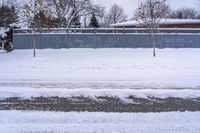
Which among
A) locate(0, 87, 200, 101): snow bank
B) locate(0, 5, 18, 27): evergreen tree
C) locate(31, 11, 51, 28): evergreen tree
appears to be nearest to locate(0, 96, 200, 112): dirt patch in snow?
locate(0, 87, 200, 101): snow bank

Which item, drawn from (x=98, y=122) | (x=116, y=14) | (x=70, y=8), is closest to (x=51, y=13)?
(x=70, y=8)

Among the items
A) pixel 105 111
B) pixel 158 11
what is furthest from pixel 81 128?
pixel 158 11

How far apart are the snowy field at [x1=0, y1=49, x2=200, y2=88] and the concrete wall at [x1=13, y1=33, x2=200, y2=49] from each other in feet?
4.28

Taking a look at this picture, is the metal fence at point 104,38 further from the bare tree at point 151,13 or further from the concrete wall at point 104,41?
the bare tree at point 151,13

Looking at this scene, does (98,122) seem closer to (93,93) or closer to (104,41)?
(93,93)

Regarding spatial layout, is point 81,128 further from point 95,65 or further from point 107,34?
point 107,34

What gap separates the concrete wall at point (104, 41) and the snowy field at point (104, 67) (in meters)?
1.31

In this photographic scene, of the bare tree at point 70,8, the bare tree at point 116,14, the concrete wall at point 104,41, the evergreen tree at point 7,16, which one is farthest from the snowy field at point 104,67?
the bare tree at point 116,14

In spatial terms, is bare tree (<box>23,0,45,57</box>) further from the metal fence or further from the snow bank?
the snow bank

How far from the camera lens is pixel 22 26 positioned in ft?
116

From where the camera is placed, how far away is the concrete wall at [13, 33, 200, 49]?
32.2 m

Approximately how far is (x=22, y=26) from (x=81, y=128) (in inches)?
1102

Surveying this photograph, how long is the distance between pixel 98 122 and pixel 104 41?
2437 cm

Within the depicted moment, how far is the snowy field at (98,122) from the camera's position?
8164 millimetres
